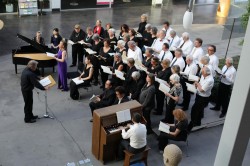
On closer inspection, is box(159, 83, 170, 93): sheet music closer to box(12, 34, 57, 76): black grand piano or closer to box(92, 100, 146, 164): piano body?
box(92, 100, 146, 164): piano body

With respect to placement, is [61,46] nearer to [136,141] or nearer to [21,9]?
[136,141]

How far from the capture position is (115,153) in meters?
7.70

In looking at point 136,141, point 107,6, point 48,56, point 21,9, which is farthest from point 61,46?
point 107,6

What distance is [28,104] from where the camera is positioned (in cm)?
866

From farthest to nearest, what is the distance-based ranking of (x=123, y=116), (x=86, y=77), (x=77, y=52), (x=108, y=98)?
(x=77, y=52), (x=86, y=77), (x=108, y=98), (x=123, y=116)

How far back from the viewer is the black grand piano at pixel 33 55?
35.8 ft

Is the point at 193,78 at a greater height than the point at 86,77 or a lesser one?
greater

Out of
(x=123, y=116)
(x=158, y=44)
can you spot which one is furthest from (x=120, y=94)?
(x=158, y=44)

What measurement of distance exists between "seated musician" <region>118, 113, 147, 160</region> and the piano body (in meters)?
0.26

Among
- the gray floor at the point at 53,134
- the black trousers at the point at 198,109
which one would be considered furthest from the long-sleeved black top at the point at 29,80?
the black trousers at the point at 198,109

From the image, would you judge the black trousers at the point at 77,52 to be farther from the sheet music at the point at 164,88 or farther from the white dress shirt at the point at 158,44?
the sheet music at the point at 164,88

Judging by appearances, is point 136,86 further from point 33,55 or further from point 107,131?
point 33,55

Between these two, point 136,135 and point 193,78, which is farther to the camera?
point 193,78

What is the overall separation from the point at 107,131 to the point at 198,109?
2.61 m
